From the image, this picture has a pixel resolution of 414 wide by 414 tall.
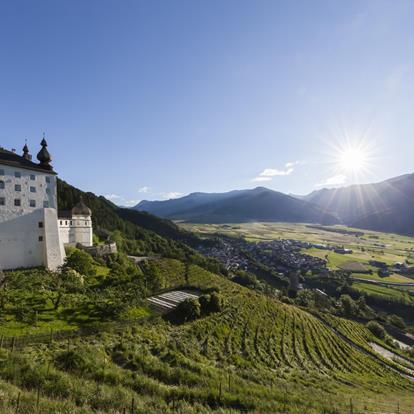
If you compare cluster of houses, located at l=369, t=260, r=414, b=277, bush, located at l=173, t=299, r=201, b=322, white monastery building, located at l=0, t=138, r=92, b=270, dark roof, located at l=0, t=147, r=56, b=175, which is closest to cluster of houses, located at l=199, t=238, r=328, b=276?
cluster of houses, located at l=369, t=260, r=414, b=277

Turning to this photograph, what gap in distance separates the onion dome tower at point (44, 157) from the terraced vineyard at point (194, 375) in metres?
34.1

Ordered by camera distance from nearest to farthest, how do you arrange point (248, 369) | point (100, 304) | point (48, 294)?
point (248, 369), point (100, 304), point (48, 294)

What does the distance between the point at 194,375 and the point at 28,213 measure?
3773cm

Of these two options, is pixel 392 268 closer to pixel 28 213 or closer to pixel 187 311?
pixel 187 311

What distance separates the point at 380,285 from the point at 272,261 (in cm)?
6448

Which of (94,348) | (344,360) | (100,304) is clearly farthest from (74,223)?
(344,360)

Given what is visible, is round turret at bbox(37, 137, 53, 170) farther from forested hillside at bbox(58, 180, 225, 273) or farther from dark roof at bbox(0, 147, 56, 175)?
forested hillside at bbox(58, 180, 225, 273)

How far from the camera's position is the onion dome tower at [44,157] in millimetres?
42469

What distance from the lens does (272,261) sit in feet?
577

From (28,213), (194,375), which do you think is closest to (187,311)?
(194,375)

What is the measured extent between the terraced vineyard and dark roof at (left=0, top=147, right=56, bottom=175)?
32.7 metres

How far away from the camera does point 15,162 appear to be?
3844 centimetres

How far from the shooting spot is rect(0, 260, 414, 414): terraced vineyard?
10.6 metres

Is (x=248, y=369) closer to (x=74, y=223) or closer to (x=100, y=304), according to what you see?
(x=100, y=304)
